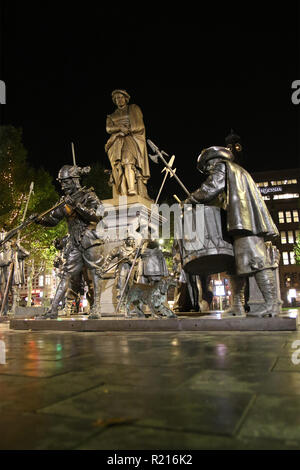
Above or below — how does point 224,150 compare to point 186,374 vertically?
above

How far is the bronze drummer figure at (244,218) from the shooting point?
5.10 metres

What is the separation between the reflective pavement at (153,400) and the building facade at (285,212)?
6824 cm

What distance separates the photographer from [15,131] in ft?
91.4

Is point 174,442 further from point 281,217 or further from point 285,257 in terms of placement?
point 281,217

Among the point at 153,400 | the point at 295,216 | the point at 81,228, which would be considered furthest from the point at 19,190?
the point at 295,216

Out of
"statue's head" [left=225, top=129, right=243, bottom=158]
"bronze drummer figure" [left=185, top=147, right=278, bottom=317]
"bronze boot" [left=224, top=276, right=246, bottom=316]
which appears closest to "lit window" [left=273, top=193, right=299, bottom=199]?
"statue's head" [left=225, top=129, right=243, bottom=158]

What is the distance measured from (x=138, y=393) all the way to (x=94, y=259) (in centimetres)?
511

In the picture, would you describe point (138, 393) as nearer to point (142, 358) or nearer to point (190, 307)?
point (142, 358)

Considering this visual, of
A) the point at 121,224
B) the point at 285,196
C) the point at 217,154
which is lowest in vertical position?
the point at 121,224

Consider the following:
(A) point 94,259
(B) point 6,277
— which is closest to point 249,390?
(A) point 94,259

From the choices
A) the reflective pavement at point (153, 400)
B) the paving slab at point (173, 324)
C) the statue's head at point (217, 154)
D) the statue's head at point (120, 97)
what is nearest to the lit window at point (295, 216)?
the statue's head at point (120, 97)

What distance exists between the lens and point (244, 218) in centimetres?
519

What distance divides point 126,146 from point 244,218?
7.41 meters

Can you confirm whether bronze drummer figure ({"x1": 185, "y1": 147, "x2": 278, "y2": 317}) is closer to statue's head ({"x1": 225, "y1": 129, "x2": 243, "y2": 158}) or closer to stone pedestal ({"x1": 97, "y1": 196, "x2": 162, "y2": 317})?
statue's head ({"x1": 225, "y1": 129, "x2": 243, "y2": 158})
